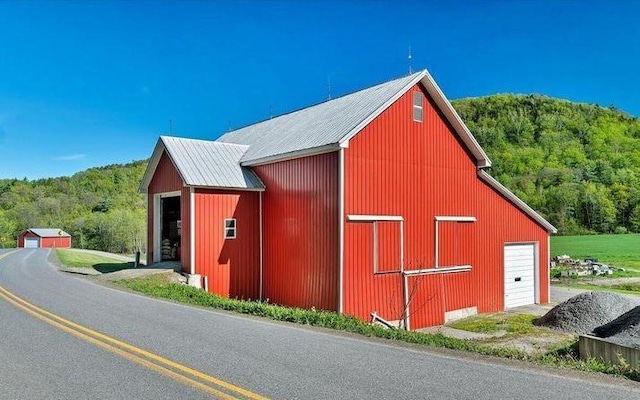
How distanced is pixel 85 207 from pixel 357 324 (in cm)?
10073

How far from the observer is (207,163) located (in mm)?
17500

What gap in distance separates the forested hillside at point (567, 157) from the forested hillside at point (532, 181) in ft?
0.43

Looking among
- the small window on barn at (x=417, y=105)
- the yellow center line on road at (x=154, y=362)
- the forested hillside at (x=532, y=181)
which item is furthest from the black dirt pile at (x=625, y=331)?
the forested hillside at (x=532, y=181)

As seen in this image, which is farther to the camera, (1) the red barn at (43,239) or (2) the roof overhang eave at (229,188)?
(1) the red barn at (43,239)

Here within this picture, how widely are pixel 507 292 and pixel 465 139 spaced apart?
253 inches

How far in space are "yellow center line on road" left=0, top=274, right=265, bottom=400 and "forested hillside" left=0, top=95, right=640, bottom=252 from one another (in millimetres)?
65849

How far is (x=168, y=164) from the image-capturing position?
60.2 ft

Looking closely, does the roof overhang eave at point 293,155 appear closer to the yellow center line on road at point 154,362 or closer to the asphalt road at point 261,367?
the asphalt road at point 261,367

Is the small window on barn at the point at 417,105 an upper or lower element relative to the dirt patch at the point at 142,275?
upper

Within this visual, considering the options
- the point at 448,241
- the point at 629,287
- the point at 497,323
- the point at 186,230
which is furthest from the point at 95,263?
the point at 629,287

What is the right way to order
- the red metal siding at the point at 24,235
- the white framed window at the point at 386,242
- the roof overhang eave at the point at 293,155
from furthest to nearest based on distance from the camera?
the red metal siding at the point at 24,235 < the white framed window at the point at 386,242 < the roof overhang eave at the point at 293,155

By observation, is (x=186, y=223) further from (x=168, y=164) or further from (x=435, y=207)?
(x=435, y=207)

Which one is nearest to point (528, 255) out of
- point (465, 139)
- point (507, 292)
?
point (507, 292)

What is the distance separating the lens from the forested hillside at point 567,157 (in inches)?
2598
